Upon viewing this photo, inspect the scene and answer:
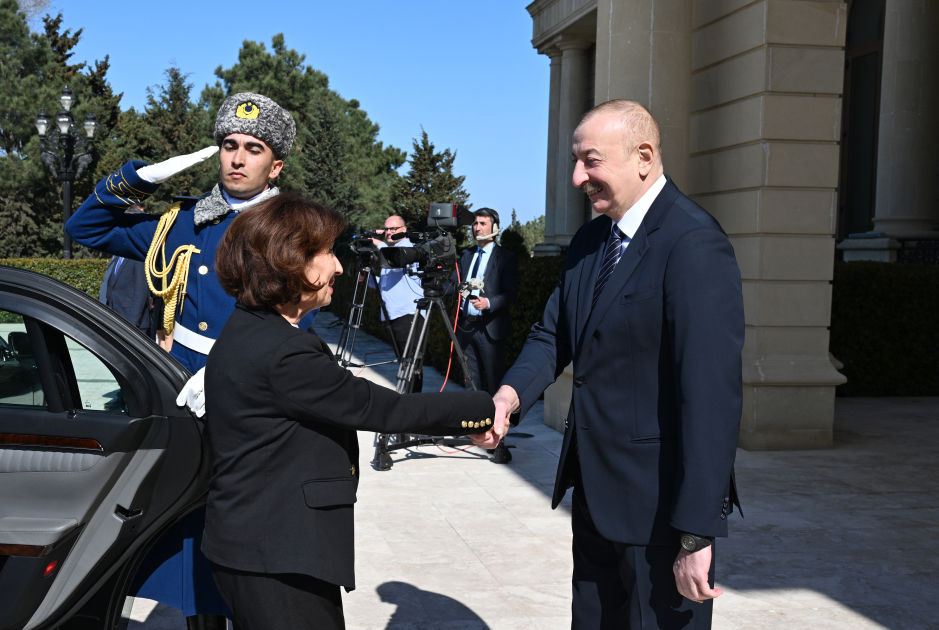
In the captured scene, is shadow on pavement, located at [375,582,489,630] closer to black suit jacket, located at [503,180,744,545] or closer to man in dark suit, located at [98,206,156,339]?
black suit jacket, located at [503,180,744,545]

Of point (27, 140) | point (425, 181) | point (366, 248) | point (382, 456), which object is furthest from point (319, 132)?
point (382, 456)

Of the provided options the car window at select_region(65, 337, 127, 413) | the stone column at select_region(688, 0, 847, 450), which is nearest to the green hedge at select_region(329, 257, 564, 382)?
the stone column at select_region(688, 0, 847, 450)

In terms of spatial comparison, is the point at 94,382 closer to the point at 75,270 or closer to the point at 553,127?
the point at 75,270

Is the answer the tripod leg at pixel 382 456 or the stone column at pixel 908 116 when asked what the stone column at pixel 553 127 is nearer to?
the stone column at pixel 908 116

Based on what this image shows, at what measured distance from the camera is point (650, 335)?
95.4 inches

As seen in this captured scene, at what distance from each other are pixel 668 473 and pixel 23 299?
6.11ft

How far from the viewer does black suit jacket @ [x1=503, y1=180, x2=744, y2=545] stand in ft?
7.43

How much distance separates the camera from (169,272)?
310cm

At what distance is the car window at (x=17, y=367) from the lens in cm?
250

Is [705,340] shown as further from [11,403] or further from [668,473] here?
[11,403]

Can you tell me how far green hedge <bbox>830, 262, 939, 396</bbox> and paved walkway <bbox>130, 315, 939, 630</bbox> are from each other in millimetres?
2950

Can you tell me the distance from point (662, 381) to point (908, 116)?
14.0 meters

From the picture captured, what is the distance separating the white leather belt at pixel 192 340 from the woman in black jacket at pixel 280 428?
31.3 inches

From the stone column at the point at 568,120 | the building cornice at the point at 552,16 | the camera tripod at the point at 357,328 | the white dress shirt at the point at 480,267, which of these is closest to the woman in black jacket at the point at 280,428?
the white dress shirt at the point at 480,267
